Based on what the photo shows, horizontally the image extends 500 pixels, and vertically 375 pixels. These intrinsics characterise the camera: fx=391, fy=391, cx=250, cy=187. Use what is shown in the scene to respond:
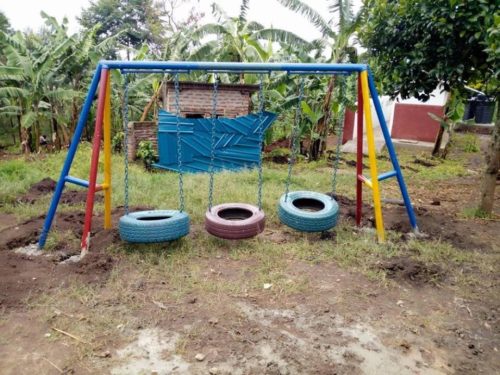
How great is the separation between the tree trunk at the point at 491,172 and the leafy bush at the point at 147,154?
7.31 m

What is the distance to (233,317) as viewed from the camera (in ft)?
10.2

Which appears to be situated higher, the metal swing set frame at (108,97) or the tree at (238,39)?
the tree at (238,39)

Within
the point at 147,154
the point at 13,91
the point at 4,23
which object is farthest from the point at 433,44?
the point at 4,23

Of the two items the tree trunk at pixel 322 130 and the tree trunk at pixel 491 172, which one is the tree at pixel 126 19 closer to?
the tree trunk at pixel 322 130

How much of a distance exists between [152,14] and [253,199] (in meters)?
23.1

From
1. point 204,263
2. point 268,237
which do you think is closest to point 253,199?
point 268,237

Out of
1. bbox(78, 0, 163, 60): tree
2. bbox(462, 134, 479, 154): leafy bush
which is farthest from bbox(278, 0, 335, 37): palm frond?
bbox(78, 0, 163, 60): tree

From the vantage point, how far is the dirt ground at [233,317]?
262 cm

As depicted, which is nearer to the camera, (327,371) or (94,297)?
(327,371)

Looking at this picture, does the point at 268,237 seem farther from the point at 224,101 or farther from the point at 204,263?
the point at 224,101

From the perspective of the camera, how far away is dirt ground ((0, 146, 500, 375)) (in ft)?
8.60

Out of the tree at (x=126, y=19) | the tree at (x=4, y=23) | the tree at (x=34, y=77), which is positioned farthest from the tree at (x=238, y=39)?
the tree at (x=126, y=19)

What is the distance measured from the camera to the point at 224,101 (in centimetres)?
967

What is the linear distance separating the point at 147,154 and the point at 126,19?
21.1 m
